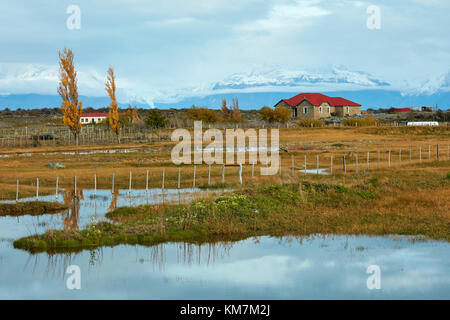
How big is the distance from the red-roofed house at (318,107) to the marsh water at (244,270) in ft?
344

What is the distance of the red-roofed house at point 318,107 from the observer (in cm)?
12619

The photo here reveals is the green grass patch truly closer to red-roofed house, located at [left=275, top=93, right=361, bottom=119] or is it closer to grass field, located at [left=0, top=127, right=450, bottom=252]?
grass field, located at [left=0, top=127, right=450, bottom=252]

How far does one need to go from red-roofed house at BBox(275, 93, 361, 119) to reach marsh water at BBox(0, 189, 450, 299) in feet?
344

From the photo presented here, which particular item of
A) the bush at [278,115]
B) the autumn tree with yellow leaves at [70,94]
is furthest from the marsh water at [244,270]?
the bush at [278,115]

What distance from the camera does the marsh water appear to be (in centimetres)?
1703

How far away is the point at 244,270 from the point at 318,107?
110 metres

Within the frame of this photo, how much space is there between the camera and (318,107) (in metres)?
127

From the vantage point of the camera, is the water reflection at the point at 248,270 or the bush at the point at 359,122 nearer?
the water reflection at the point at 248,270

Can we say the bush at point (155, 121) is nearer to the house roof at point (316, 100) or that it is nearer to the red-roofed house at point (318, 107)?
the red-roofed house at point (318, 107)

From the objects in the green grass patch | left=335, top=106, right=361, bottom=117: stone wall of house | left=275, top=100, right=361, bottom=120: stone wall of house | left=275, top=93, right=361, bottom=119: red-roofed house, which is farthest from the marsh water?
left=335, top=106, right=361, bottom=117: stone wall of house

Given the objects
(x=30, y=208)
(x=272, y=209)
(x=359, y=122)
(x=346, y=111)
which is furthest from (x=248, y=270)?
(x=346, y=111)

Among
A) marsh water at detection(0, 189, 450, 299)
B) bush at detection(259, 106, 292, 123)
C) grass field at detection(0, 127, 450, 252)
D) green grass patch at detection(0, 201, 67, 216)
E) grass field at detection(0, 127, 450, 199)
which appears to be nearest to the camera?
marsh water at detection(0, 189, 450, 299)

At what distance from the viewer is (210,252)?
70.9 feet
